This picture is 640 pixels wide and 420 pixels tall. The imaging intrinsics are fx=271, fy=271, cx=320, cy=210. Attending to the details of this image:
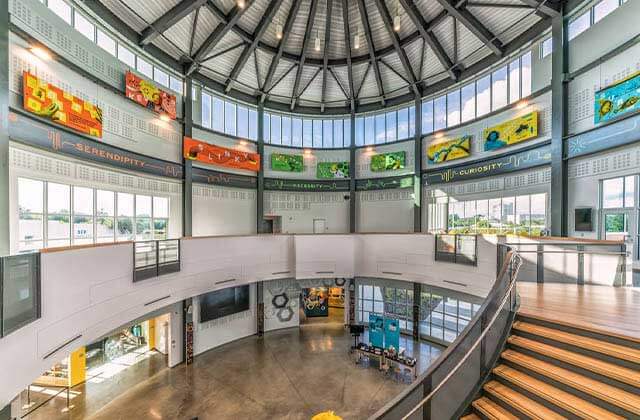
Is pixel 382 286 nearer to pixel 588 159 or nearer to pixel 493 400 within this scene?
pixel 588 159

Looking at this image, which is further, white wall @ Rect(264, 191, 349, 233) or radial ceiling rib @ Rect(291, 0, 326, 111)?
white wall @ Rect(264, 191, 349, 233)

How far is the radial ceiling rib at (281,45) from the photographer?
468 inches

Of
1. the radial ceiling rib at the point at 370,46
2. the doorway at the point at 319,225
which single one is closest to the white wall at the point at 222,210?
the doorway at the point at 319,225

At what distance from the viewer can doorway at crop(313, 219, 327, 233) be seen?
17.8 m

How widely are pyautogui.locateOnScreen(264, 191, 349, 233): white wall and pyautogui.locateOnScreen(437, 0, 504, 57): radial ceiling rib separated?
10.3m

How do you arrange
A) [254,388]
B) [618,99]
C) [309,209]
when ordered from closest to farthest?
[618,99] → [254,388] → [309,209]

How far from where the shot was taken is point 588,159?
9453 millimetres

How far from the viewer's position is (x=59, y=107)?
27.3 ft

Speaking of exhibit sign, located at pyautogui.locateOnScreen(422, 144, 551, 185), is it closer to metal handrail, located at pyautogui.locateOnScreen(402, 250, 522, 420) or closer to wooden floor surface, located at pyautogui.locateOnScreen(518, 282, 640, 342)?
wooden floor surface, located at pyautogui.locateOnScreen(518, 282, 640, 342)

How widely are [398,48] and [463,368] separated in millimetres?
14530

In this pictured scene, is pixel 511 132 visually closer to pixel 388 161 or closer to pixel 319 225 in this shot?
pixel 388 161

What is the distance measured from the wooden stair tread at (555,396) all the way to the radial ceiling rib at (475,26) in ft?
40.2

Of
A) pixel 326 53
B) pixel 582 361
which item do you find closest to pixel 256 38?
pixel 326 53

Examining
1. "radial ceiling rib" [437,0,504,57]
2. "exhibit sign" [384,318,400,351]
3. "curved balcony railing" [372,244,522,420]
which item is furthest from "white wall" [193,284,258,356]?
"radial ceiling rib" [437,0,504,57]
